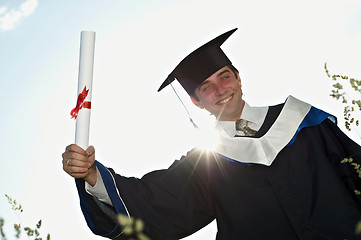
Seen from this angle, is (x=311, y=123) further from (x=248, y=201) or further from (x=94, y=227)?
(x=94, y=227)

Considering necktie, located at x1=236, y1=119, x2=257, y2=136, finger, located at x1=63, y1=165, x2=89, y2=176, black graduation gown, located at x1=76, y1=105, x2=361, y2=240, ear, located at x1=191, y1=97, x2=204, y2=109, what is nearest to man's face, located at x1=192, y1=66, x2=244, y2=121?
ear, located at x1=191, y1=97, x2=204, y2=109

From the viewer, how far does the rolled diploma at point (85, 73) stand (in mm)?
2539

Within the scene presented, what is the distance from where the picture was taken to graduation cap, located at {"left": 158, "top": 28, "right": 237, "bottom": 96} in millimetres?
4266

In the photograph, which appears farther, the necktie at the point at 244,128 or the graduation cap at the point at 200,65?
the graduation cap at the point at 200,65

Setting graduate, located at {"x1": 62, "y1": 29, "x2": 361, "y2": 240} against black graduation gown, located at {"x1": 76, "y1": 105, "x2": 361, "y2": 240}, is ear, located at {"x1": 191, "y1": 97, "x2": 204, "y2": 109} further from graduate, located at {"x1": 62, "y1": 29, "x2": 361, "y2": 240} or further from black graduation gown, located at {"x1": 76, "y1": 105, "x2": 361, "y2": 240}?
black graduation gown, located at {"x1": 76, "y1": 105, "x2": 361, "y2": 240}

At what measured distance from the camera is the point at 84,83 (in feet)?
8.43

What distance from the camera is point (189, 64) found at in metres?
4.43

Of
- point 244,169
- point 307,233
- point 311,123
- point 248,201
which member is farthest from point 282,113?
point 307,233

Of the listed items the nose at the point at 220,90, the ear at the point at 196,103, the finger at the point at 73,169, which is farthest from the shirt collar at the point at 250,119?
Answer: the finger at the point at 73,169

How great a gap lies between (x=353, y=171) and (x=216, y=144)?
1.19 m

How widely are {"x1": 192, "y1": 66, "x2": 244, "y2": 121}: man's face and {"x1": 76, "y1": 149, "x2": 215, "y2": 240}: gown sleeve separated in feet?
1.50

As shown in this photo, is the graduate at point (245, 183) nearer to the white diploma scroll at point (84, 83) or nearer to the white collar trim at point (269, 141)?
the white collar trim at point (269, 141)

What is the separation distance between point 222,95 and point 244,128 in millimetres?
385

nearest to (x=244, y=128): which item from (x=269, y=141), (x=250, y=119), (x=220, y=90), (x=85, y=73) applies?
(x=250, y=119)
